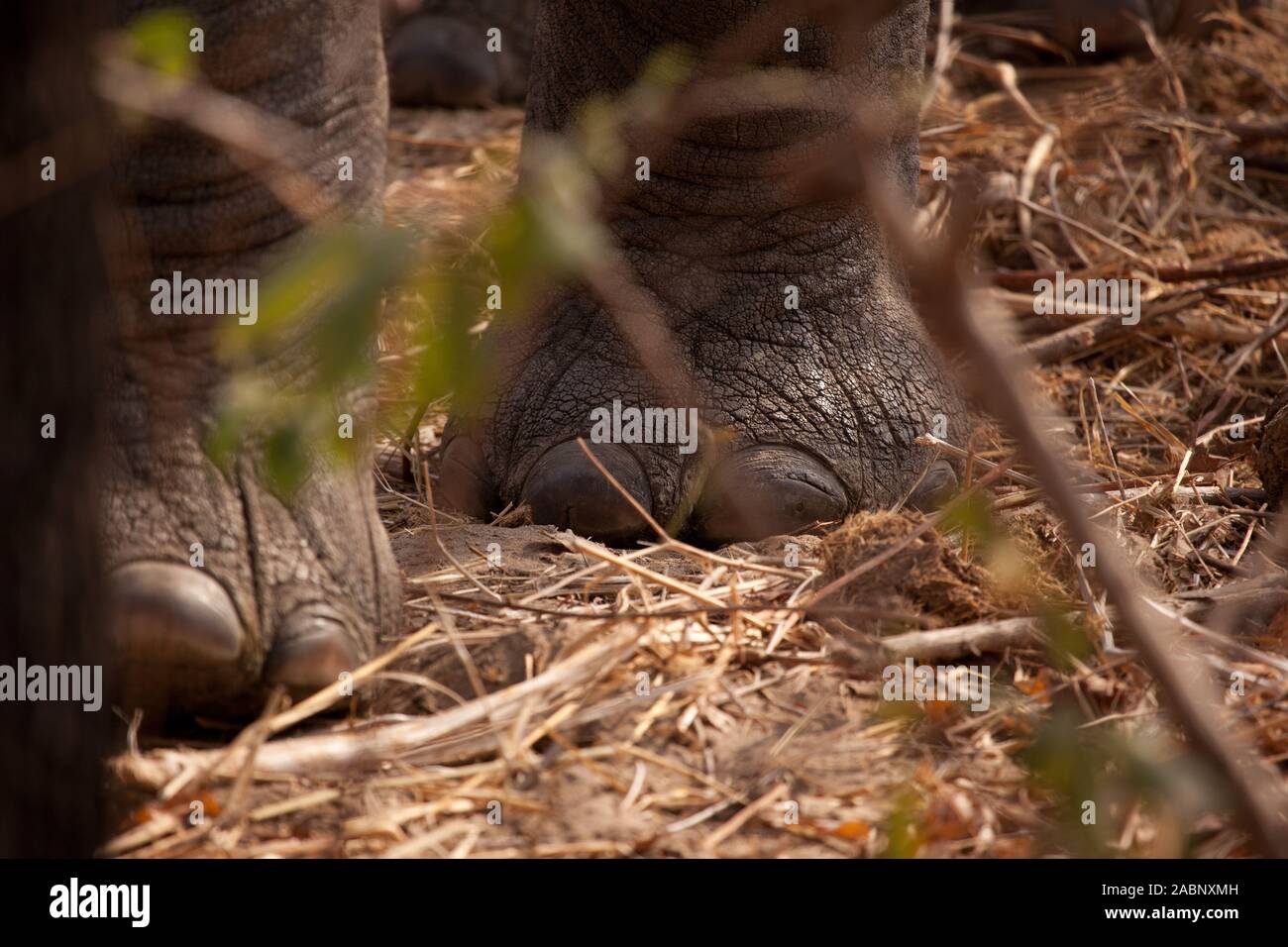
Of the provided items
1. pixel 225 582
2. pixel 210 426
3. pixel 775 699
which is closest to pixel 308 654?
pixel 225 582

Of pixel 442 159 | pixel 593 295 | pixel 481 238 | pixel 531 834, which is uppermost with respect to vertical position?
pixel 442 159

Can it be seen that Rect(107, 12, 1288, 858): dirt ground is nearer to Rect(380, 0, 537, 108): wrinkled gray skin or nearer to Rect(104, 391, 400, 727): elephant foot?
Rect(104, 391, 400, 727): elephant foot

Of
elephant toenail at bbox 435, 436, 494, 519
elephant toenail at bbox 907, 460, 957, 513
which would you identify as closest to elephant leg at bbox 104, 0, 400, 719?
elephant toenail at bbox 435, 436, 494, 519

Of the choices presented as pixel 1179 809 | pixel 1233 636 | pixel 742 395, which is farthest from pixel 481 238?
pixel 742 395

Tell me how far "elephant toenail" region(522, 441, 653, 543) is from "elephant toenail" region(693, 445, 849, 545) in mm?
81

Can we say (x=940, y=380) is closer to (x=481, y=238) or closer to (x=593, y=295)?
(x=593, y=295)

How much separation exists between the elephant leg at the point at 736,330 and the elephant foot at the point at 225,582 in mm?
438

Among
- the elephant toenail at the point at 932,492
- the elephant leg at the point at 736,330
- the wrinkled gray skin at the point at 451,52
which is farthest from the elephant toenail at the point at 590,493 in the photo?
the wrinkled gray skin at the point at 451,52

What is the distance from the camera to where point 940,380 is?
1.92 meters

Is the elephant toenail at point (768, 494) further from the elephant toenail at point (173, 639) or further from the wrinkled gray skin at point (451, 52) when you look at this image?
the wrinkled gray skin at point (451, 52)

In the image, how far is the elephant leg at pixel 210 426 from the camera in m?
1.24

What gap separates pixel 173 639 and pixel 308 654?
0.12 meters

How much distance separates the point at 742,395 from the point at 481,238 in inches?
45.4

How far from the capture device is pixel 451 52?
12.4 feet
